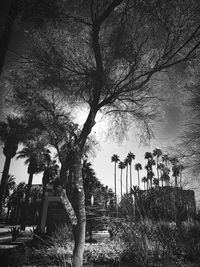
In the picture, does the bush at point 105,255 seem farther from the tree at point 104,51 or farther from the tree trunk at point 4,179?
the tree trunk at point 4,179

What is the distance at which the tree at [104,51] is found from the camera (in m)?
7.01

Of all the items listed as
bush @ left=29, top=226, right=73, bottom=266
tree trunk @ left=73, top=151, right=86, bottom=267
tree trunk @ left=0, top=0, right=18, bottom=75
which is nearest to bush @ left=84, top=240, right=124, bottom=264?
bush @ left=29, top=226, right=73, bottom=266

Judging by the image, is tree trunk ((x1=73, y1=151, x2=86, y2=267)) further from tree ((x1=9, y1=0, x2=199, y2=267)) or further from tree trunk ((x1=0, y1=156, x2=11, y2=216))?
tree trunk ((x1=0, y1=156, x2=11, y2=216))

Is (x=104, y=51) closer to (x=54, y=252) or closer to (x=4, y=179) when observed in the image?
(x=54, y=252)

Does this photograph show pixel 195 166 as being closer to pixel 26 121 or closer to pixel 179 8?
pixel 179 8

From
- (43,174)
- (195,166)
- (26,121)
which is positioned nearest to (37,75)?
(26,121)

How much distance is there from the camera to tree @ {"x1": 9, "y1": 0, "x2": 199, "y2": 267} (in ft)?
23.0

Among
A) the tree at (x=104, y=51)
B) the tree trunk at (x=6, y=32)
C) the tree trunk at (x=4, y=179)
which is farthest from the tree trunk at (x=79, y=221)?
the tree trunk at (x=4, y=179)

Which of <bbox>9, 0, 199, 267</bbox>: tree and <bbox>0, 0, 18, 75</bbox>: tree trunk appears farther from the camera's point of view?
<bbox>9, 0, 199, 267</bbox>: tree

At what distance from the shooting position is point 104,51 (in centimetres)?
851

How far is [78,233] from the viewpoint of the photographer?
21.3ft

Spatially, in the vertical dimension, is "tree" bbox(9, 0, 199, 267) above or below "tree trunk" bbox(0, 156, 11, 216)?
above

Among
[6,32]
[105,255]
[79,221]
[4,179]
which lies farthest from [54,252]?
[4,179]

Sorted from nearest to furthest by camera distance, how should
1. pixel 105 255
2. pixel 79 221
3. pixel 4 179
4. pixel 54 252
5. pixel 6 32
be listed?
pixel 6 32
pixel 54 252
pixel 79 221
pixel 105 255
pixel 4 179
